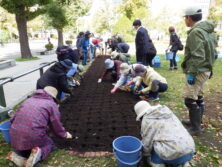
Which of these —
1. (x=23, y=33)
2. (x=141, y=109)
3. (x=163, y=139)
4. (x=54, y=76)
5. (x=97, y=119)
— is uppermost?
(x=23, y=33)

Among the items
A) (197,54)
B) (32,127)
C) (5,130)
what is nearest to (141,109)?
(197,54)

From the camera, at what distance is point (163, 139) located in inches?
75.4

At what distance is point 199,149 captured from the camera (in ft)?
8.53

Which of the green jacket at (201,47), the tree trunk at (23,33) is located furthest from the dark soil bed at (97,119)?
the tree trunk at (23,33)

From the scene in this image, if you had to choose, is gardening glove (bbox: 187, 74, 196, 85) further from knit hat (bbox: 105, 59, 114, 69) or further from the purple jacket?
knit hat (bbox: 105, 59, 114, 69)

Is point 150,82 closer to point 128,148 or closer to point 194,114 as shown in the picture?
point 194,114

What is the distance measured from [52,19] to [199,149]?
1485 centimetres

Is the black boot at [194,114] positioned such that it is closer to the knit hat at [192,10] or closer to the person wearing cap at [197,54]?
the person wearing cap at [197,54]

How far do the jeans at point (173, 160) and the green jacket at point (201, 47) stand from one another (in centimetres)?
119

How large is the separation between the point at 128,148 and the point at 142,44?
3712 millimetres

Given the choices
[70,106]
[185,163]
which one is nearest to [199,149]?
[185,163]

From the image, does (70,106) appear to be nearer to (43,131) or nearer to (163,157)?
(43,131)

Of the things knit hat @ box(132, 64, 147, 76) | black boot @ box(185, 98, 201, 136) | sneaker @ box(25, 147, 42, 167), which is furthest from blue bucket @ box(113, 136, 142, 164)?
knit hat @ box(132, 64, 147, 76)

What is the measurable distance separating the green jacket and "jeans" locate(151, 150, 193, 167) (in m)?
1.19
